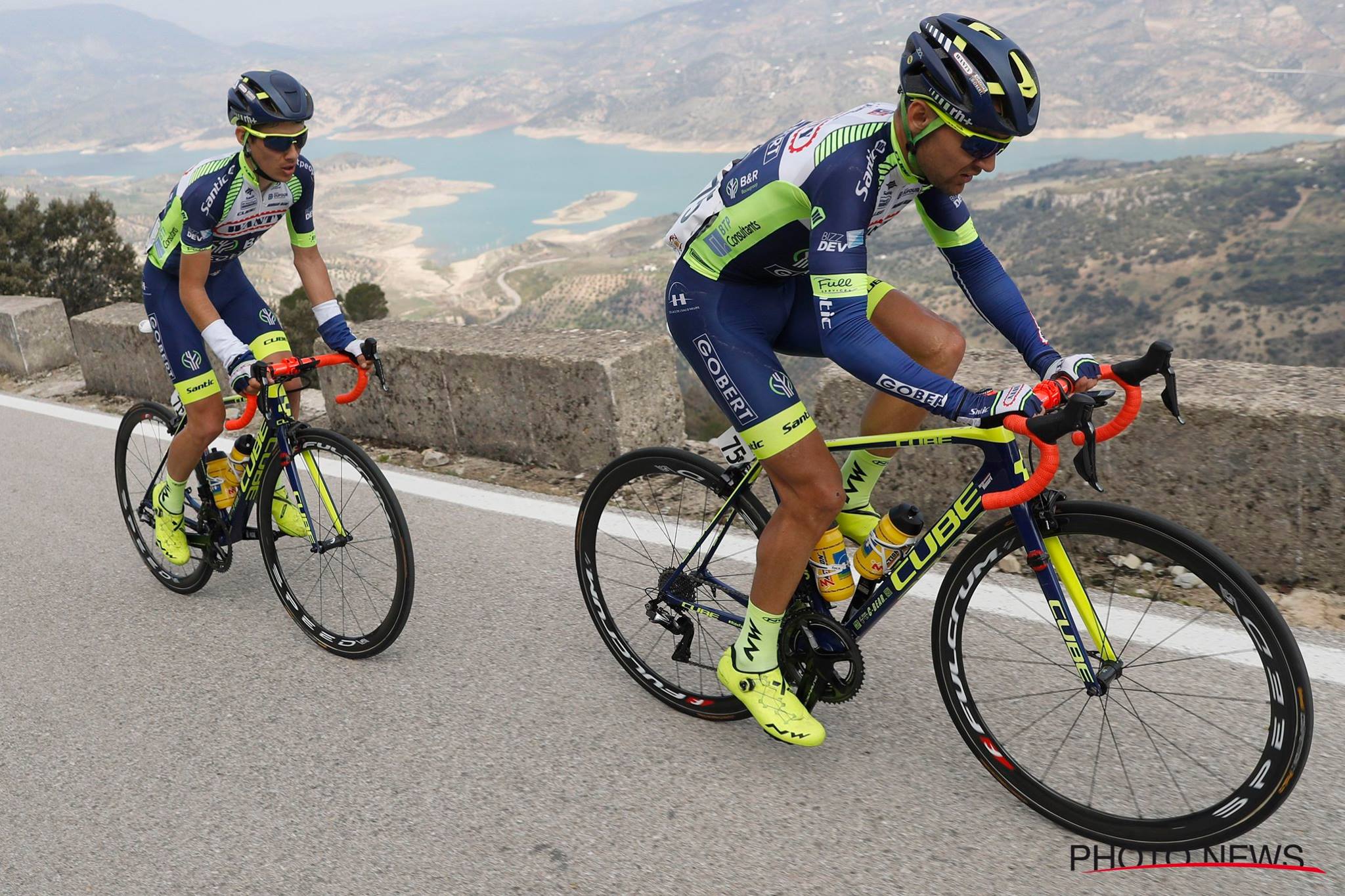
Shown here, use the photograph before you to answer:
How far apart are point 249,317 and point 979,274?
10.0 feet

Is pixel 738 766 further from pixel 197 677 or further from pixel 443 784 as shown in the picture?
pixel 197 677

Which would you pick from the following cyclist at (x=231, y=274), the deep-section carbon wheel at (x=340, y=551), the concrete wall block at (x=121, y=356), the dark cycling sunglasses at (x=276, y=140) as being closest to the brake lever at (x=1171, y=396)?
the deep-section carbon wheel at (x=340, y=551)

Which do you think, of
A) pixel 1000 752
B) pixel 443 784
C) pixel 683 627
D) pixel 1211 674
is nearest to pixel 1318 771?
pixel 1211 674

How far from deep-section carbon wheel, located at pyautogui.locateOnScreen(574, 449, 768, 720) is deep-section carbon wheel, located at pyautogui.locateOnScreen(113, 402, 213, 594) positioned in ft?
6.43

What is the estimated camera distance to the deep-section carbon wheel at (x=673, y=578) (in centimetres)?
310

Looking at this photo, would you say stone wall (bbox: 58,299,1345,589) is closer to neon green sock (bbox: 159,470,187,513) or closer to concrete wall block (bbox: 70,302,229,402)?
neon green sock (bbox: 159,470,187,513)

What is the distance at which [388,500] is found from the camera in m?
3.43

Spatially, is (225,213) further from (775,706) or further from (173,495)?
(775,706)

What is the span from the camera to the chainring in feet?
9.18

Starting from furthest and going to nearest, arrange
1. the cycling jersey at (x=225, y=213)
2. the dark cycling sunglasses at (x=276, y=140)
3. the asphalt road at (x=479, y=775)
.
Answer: the cycling jersey at (x=225, y=213), the dark cycling sunglasses at (x=276, y=140), the asphalt road at (x=479, y=775)

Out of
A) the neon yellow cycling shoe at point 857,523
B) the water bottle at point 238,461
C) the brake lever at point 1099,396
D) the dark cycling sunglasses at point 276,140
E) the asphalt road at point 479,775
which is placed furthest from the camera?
the water bottle at point 238,461

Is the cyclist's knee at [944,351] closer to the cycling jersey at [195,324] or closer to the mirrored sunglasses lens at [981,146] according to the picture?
the mirrored sunglasses lens at [981,146]

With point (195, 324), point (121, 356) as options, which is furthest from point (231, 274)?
point (121, 356)

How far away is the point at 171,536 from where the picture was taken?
4.27 meters
